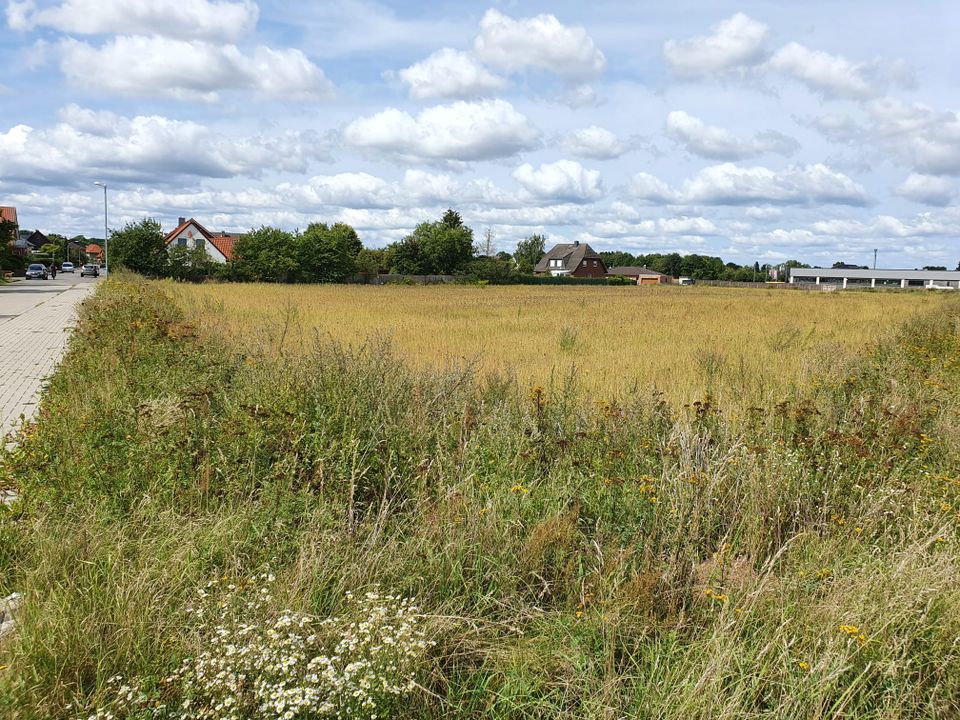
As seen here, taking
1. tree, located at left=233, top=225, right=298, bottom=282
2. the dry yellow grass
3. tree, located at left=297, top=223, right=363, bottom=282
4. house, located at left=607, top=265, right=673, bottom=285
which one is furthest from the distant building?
the dry yellow grass

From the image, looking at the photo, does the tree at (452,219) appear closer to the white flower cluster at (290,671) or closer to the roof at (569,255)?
the roof at (569,255)

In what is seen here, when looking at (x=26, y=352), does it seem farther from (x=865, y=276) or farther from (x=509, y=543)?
(x=865, y=276)

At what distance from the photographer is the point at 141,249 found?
6028cm

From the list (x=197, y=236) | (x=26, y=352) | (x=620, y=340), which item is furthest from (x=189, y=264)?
(x=620, y=340)

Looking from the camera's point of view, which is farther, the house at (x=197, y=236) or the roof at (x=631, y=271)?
the roof at (x=631, y=271)

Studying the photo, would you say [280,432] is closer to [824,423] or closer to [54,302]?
[824,423]

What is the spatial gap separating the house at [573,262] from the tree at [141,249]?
208ft

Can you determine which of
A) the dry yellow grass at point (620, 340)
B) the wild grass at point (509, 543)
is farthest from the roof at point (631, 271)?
the wild grass at point (509, 543)

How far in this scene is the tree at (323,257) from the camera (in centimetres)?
6631

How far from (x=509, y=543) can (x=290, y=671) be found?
145 cm

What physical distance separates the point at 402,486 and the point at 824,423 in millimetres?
3986

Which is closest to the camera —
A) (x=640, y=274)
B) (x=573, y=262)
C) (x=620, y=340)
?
(x=620, y=340)

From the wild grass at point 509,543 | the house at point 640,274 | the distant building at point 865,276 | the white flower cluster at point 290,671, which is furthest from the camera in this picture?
the distant building at point 865,276

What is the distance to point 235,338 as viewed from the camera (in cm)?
1134
